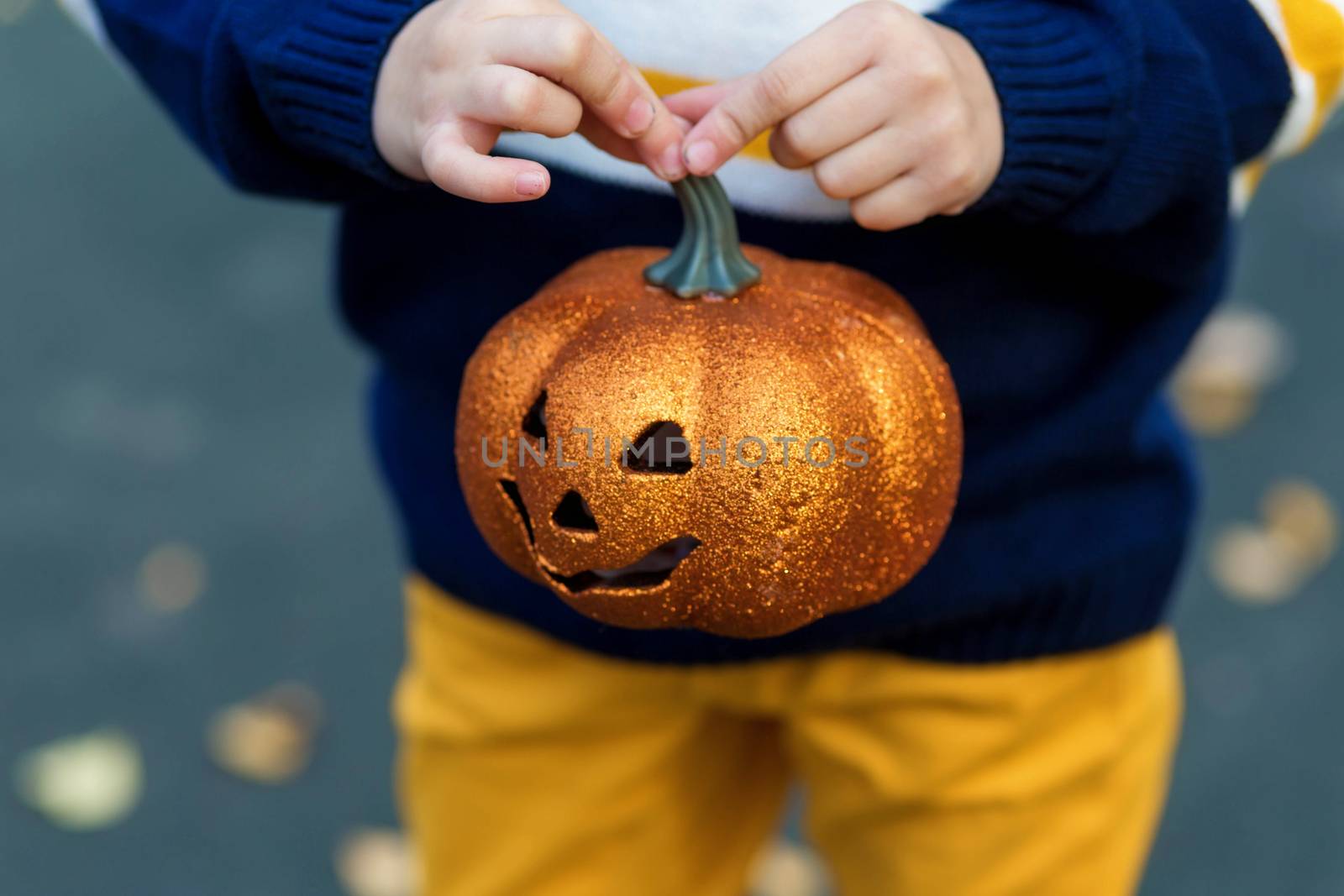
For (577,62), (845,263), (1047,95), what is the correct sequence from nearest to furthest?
1. (577,62)
2. (1047,95)
3. (845,263)

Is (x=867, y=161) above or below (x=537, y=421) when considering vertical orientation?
above

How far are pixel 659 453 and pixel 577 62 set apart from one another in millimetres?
164

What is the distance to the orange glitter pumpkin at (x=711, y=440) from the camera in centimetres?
58

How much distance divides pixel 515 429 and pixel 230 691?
996 millimetres

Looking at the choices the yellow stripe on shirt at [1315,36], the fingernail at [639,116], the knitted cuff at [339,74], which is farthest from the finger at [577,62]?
the yellow stripe on shirt at [1315,36]

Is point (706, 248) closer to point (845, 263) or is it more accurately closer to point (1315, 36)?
point (845, 263)

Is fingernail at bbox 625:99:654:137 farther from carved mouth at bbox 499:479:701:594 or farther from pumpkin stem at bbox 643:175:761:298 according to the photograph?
carved mouth at bbox 499:479:701:594

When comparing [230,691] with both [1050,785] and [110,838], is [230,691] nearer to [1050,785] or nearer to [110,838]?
[110,838]

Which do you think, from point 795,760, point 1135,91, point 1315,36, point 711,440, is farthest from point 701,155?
point 795,760

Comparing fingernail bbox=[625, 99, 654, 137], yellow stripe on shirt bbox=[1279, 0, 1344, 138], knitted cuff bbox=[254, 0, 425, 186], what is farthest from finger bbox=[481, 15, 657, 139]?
yellow stripe on shirt bbox=[1279, 0, 1344, 138]

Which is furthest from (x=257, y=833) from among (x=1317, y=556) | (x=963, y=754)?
(x=1317, y=556)

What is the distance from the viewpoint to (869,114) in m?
0.60

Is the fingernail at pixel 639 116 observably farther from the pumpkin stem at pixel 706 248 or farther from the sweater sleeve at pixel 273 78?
the sweater sleeve at pixel 273 78

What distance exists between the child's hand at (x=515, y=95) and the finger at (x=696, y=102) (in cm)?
3
